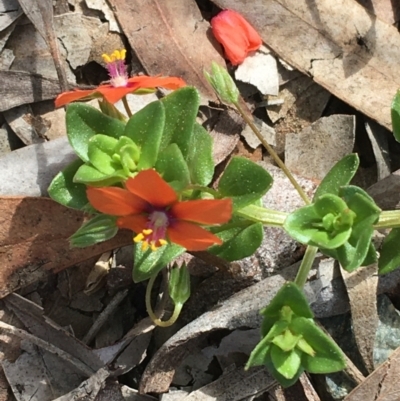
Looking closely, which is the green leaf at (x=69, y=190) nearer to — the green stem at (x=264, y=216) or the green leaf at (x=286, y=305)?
the green stem at (x=264, y=216)

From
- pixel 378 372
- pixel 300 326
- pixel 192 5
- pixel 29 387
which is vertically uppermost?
pixel 192 5

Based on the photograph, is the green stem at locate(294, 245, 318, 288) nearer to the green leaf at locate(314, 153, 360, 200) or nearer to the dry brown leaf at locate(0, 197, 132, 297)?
the green leaf at locate(314, 153, 360, 200)

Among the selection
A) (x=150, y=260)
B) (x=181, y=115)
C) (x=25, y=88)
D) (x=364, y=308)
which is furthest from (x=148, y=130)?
(x=364, y=308)

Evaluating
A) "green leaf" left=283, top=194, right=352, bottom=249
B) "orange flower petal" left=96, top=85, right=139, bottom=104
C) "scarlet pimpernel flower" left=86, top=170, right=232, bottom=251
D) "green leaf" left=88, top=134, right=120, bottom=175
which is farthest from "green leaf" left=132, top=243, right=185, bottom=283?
"orange flower petal" left=96, top=85, right=139, bottom=104

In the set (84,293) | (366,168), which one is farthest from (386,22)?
(84,293)

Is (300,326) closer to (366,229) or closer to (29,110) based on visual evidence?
(366,229)

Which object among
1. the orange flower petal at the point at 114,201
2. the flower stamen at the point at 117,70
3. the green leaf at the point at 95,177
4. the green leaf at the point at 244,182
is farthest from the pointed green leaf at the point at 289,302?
the flower stamen at the point at 117,70
